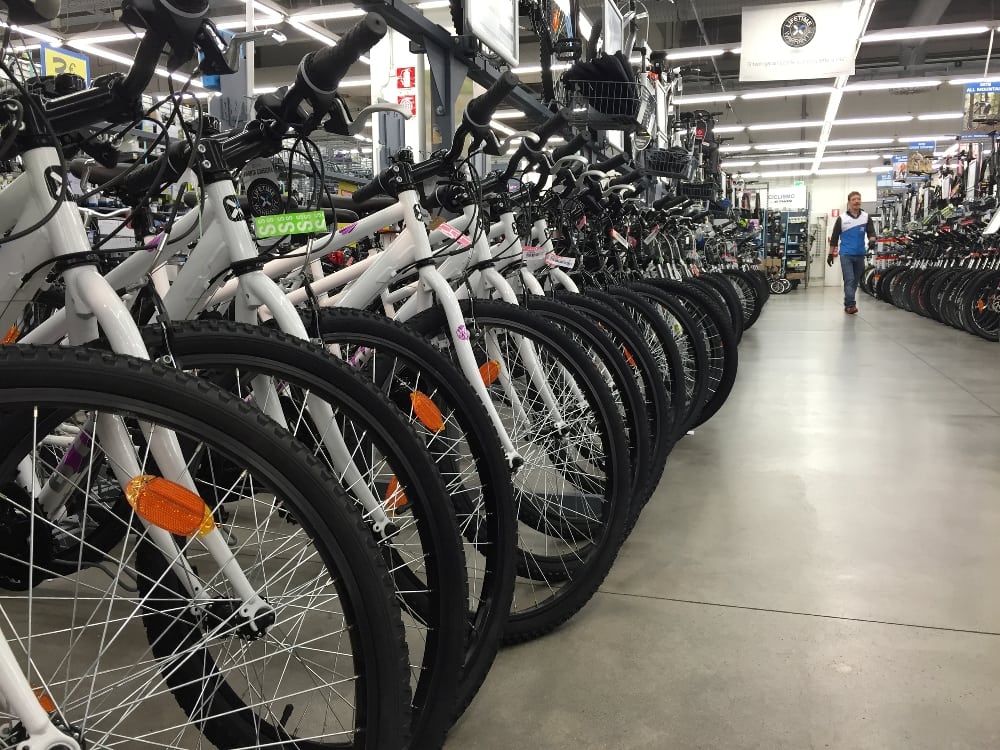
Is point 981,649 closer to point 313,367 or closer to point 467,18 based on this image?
point 313,367

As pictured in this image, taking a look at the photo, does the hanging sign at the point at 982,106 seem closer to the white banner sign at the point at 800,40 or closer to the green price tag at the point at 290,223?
the white banner sign at the point at 800,40

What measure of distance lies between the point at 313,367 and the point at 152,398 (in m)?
0.29

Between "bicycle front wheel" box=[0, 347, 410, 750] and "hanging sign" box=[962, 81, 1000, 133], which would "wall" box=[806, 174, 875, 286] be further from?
"bicycle front wheel" box=[0, 347, 410, 750]

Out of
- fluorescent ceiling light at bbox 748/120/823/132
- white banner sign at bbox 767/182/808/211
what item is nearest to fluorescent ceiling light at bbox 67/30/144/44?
fluorescent ceiling light at bbox 748/120/823/132

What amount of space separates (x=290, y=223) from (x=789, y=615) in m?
1.36

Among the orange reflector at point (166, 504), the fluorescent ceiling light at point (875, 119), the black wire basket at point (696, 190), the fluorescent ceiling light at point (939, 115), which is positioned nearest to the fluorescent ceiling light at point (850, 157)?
the fluorescent ceiling light at point (939, 115)

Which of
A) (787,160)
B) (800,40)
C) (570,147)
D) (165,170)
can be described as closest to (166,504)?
(165,170)

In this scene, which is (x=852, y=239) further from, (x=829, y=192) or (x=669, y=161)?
(x=829, y=192)

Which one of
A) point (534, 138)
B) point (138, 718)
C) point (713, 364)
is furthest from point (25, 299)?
point (713, 364)

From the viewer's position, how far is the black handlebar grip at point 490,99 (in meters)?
1.49

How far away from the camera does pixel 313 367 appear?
41.3 inches

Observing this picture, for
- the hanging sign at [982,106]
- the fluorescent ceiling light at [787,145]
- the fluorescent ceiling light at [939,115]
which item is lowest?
the hanging sign at [982,106]

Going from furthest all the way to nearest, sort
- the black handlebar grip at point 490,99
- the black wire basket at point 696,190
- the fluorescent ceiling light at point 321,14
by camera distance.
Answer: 1. the fluorescent ceiling light at point 321,14
2. the black wire basket at point 696,190
3. the black handlebar grip at point 490,99

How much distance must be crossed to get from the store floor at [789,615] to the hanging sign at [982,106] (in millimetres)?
6492
